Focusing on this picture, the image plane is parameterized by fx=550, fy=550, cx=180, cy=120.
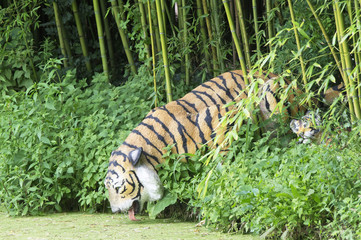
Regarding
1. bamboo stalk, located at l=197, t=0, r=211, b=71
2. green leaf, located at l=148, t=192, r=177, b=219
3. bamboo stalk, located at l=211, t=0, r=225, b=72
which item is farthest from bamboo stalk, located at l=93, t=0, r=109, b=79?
green leaf, located at l=148, t=192, r=177, b=219

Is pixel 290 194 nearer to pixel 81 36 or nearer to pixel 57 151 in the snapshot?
pixel 57 151

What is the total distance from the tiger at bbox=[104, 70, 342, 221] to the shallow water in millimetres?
154

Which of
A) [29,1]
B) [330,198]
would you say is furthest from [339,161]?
[29,1]

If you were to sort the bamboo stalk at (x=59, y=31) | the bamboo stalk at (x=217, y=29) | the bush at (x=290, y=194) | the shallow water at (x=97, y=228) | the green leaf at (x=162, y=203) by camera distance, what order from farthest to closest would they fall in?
the bamboo stalk at (x=59, y=31) < the bamboo stalk at (x=217, y=29) < the green leaf at (x=162, y=203) < the shallow water at (x=97, y=228) < the bush at (x=290, y=194)

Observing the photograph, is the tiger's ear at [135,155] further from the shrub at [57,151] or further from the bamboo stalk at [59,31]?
the bamboo stalk at [59,31]

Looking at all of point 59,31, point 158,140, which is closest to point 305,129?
point 158,140

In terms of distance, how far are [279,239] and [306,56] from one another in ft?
5.89

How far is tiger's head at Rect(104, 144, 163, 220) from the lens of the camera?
3.51 metres

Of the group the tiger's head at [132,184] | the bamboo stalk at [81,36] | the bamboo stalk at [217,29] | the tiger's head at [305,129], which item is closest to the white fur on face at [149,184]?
the tiger's head at [132,184]

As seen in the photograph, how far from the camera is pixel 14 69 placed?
5.53 metres

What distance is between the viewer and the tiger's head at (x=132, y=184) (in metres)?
3.51

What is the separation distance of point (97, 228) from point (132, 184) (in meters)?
0.37

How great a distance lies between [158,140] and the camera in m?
3.67

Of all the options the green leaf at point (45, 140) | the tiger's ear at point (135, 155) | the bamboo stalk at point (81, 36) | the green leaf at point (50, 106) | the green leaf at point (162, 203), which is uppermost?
the bamboo stalk at point (81, 36)
